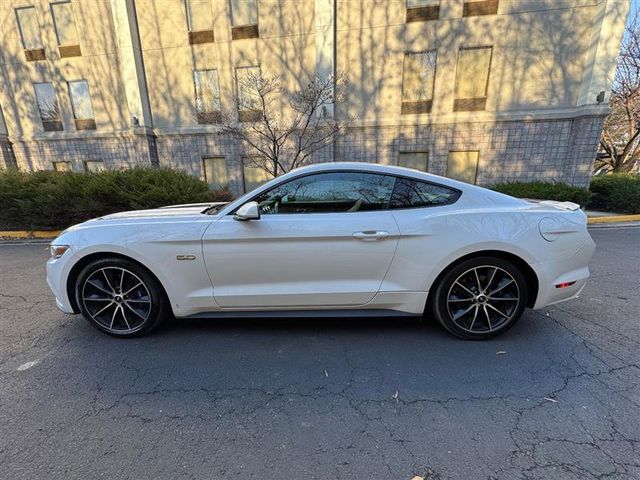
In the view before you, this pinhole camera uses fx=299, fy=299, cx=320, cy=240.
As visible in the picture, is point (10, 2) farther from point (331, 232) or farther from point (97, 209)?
point (331, 232)

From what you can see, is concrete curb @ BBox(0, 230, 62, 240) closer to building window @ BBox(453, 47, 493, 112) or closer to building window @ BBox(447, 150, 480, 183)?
building window @ BBox(447, 150, 480, 183)

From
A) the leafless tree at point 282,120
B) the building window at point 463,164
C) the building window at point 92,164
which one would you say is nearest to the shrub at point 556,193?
the building window at point 463,164

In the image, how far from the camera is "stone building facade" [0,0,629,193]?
1096cm

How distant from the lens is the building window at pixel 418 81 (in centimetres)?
1151

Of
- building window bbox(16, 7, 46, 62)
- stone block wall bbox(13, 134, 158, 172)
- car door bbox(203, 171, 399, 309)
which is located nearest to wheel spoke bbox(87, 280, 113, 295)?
car door bbox(203, 171, 399, 309)

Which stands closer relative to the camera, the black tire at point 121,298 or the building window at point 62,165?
the black tire at point 121,298

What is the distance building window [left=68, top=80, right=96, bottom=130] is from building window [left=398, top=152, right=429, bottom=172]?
47.0 ft

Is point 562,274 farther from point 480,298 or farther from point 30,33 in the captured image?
point 30,33

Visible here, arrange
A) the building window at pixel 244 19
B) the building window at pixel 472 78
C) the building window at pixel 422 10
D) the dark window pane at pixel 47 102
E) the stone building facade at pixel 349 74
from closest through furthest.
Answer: the stone building facade at pixel 349 74, the building window at pixel 422 10, the building window at pixel 472 78, the building window at pixel 244 19, the dark window pane at pixel 47 102

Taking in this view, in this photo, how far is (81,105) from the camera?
14141 mm

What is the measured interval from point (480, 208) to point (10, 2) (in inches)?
854

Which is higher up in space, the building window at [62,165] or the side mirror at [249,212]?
the side mirror at [249,212]

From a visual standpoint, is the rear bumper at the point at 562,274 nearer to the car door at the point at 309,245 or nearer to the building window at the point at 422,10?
the car door at the point at 309,245

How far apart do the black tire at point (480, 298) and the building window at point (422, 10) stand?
12281mm
